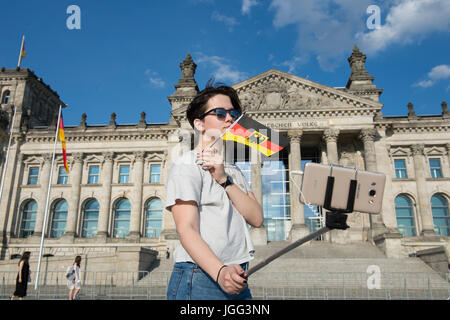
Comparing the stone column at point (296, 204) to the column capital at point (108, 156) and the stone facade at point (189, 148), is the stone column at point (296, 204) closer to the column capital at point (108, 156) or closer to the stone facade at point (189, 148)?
the stone facade at point (189, 148)

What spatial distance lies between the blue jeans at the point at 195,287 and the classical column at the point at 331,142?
2987 centimetres

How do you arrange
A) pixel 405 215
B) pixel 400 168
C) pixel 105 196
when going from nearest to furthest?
pixel 405 215
pixel 400 168
pixel 105 196

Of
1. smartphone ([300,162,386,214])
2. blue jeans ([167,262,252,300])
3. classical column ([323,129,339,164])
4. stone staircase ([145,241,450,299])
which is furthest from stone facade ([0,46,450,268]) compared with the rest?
smartphone ([300,162,386,214])

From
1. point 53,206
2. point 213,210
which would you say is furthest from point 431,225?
point 53,206

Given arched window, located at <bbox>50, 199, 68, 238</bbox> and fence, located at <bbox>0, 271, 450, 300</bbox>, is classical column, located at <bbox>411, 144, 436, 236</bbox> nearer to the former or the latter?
fence, located at <bbox>0, 271, 450, 300</bbox>

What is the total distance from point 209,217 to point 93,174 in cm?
4062

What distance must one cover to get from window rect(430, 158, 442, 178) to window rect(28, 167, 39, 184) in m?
43.2

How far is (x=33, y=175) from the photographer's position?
4034 centimetres

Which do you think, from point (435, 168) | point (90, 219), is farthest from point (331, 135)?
point (90, 219)

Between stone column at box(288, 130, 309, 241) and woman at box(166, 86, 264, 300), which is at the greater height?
stone column at box(288, 130, 309, 241)

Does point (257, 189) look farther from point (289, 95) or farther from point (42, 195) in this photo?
point (42, 195)

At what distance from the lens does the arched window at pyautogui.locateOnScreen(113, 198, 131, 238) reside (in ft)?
124

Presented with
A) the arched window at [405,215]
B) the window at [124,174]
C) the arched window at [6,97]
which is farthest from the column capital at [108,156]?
the arched window at [405,215]

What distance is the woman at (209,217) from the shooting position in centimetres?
200
